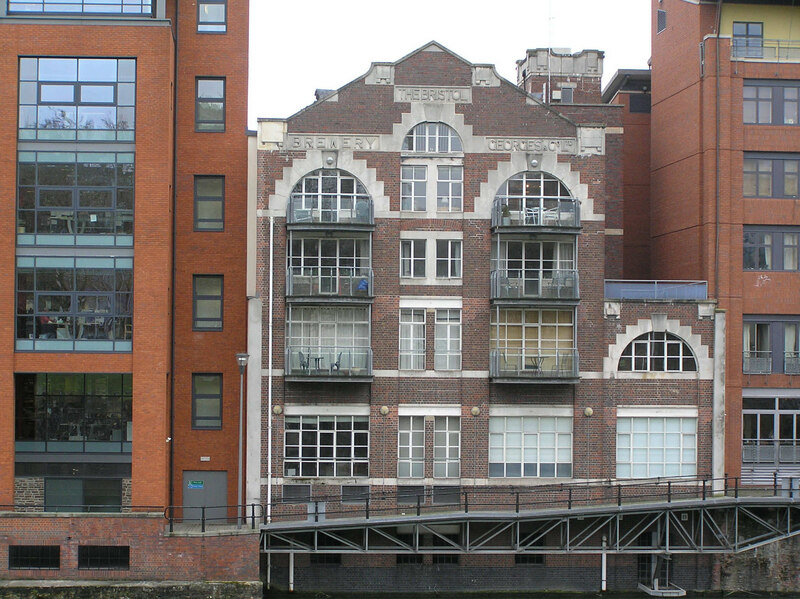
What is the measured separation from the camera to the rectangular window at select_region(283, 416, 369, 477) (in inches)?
1255

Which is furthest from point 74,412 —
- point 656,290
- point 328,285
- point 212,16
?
point 656,290

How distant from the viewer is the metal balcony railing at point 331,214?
31.6m

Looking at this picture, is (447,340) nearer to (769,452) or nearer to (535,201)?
(535,201)

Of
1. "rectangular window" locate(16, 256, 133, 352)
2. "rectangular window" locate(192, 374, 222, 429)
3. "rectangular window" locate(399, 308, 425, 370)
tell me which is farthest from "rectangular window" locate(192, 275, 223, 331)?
"rectangular window" locate(399, 308, 425, 370)

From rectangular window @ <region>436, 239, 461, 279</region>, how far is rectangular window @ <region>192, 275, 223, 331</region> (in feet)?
25.0

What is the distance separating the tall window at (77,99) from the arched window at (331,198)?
230 inches

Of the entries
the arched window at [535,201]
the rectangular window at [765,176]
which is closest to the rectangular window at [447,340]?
the arched window at [535,201]

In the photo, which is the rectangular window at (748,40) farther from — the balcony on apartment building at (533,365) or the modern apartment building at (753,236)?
the balcony on apartment building at (533,365)

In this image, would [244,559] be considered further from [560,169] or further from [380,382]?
[560,169]

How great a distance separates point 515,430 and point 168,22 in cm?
→ 1765

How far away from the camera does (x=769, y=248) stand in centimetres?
3338

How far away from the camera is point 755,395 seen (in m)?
33.2

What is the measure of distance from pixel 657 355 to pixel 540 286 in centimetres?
479

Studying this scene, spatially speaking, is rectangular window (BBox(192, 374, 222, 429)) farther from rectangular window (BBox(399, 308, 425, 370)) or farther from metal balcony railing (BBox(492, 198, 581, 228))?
metal balcony railing (BBox(492, 198, 581, 228))
